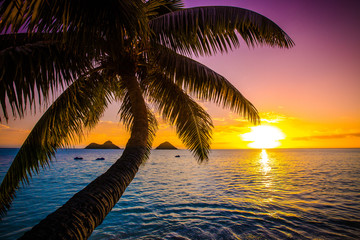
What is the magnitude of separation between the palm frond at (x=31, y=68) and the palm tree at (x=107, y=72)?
14mm

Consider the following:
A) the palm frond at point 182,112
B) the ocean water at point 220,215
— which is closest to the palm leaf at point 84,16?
the palm frond at point 182,112

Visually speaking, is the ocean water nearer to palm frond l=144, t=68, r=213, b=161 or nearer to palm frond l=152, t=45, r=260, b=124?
palm frond l=144, t=68, r=213, b=161

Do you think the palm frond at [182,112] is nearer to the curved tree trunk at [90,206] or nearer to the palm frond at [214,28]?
the palm frond at [214,28]

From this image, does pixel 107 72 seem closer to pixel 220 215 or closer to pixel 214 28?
pixel 214 28

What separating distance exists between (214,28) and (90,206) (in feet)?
12.1

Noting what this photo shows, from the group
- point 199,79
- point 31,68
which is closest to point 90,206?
point 31,68

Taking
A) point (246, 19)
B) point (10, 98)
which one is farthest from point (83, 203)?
point (246, 19)

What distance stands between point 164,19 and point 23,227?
8941mm

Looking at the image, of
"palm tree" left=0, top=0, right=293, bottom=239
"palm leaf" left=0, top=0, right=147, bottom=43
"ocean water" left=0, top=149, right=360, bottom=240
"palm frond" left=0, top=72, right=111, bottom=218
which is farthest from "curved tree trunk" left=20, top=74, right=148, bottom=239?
"ocean water" left=0, top=149, right=360, bottom=240

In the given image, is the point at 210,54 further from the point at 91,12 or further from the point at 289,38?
the point at 91,12

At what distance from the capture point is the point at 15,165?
4199mm

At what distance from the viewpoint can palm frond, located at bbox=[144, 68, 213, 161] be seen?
5211mm

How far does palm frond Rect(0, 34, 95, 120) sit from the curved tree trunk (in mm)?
1347

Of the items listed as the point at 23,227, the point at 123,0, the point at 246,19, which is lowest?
the point at 23,227
